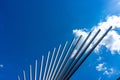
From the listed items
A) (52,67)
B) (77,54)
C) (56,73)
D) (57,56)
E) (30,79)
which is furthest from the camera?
(30,79)

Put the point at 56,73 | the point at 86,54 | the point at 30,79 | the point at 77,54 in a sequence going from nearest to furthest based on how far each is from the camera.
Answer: the point at 86,54
the point at 77,54
the point at 56,73
the point at 30,79

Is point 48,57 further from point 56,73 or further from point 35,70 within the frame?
point 56,73

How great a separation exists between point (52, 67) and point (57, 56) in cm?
147

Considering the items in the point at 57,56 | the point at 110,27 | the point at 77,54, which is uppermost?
the point at 57,56

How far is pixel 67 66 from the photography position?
1327 cm

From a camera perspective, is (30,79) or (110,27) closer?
(110,27)

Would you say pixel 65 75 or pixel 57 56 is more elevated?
pixel 57 56

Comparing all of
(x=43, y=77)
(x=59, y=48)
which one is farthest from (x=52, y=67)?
(x=59, y=48)

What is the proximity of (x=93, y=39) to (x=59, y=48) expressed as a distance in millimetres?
5357

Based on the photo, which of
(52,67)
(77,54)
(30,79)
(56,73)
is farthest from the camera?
(30,79)

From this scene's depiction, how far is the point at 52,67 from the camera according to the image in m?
15.9

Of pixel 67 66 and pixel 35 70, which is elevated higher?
pixel 35 70

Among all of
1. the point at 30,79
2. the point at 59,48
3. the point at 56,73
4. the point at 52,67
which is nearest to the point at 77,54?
the point at 56,73

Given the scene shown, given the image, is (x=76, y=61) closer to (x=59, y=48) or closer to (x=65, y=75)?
(x=65, y=75)
